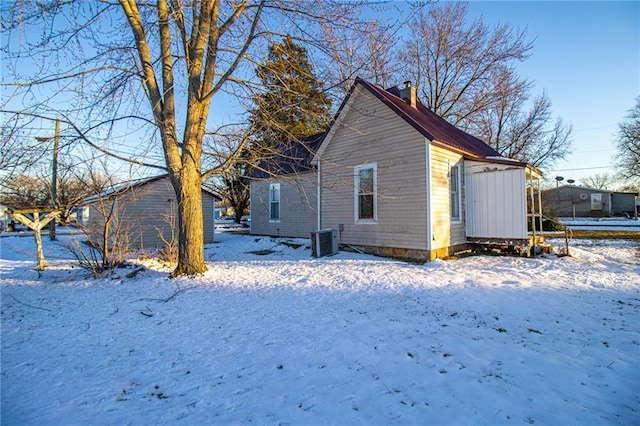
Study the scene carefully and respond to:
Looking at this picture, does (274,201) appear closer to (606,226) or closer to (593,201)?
(606,226)

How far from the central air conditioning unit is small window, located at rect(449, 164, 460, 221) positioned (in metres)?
3.86

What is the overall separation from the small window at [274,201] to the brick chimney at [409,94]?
7.39m

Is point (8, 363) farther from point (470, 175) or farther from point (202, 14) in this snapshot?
point (470, 175)

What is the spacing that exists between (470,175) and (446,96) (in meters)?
13.6

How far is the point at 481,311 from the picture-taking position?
4.98 metres

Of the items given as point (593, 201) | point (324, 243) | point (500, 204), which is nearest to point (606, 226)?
point (500, 204)

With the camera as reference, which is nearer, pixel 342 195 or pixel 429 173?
pixel 429 173

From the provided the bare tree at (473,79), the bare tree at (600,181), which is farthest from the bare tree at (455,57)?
the bare tree at (600,181)

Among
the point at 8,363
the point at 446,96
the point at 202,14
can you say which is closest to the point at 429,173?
the point at 202,14

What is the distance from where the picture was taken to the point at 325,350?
11.9ft

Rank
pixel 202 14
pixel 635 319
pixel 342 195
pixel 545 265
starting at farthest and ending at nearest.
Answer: pixel 342 195 → pixel 545 265 → pixel 202 14 → pixel 635 319

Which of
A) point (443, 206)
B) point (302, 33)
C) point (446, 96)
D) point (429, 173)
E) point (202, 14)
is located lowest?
point (443, 206)

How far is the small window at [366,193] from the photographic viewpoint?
34.2ft

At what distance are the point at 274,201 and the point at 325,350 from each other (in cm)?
1367
